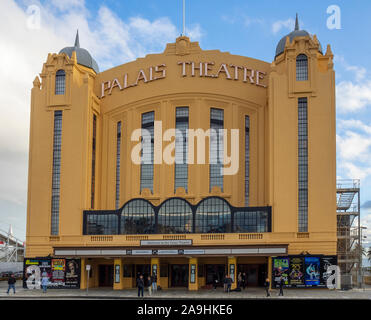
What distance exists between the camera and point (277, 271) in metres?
47.6

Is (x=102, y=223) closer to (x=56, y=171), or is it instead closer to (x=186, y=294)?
(x=56, y=171)

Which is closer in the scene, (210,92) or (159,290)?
(159,290)

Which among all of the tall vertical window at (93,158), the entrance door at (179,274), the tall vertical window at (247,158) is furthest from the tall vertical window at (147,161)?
the tall vertical window at (247,158)

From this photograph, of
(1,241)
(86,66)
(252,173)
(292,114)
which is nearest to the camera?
(292,114)

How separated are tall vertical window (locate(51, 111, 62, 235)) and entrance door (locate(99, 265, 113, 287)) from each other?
5944mm

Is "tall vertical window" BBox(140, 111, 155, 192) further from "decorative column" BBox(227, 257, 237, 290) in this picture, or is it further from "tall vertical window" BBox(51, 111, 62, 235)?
"decorative column" BBox(227, 257, 237, 290)

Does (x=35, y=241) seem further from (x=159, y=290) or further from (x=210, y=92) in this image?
(x=210, y=92)

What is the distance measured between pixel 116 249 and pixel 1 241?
36389 mm

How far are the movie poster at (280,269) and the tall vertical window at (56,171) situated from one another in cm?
2198

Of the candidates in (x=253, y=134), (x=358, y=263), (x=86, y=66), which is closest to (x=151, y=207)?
(x=253, y=134)

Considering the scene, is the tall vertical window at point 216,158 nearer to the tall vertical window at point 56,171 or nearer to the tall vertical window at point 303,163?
the tall vertical window at point 303,163

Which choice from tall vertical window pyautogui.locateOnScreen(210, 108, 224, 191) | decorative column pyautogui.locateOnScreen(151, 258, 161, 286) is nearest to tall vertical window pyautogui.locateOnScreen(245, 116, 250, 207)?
tall vertical window pyautogui.locateOnScreen(210, 108, 224, 191)

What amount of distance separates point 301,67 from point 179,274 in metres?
23.3

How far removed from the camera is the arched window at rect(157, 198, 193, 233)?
5062 cm
